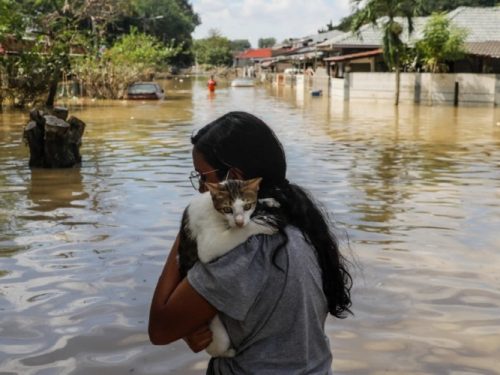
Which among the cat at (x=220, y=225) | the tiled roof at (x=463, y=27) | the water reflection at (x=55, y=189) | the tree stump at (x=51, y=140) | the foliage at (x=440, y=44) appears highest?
the tiled roof at (x=463, y=27)

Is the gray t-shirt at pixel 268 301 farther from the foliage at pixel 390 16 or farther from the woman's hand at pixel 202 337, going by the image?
the foliage at pixel 390 16

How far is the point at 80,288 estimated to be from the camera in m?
6.23

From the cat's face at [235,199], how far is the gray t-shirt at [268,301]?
0.08m

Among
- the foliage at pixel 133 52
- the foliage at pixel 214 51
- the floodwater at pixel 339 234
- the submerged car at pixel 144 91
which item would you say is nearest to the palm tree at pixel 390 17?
the submerged car at pixel 144 91

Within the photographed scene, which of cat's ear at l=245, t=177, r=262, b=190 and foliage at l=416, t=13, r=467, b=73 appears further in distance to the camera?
foliage at l=416, t=13, r=467, b=73

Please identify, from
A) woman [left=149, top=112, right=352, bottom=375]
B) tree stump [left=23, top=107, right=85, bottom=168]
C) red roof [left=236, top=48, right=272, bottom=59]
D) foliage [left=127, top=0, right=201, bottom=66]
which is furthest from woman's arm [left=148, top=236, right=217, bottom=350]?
red roof [left=236, top=48, right=272, bottom=59]

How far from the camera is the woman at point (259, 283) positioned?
205 centimetres

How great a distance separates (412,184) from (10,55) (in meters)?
→ 20.3

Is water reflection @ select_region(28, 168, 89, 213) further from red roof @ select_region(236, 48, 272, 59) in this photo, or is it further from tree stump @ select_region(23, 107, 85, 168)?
red roof @ select_region(236, 48, 272, 59)

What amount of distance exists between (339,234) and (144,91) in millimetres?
28870

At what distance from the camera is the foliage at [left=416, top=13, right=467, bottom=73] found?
108 ft

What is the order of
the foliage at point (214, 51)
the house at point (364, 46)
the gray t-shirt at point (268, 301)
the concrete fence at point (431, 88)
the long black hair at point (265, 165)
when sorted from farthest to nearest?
the foliage at point (214, 51) → the house at point (364, 46) → the concrete fence at point (431, 88) → the long black hair at point (265, 165) → the gray t-shirt at point (268, 301)

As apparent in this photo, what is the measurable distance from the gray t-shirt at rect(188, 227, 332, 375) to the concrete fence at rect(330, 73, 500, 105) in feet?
105

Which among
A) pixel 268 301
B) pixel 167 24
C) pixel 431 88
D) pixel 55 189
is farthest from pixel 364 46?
pixel 167 24
